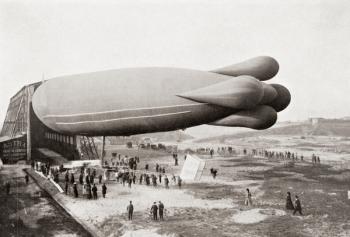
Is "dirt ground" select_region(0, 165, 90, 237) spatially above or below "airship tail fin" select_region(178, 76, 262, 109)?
below

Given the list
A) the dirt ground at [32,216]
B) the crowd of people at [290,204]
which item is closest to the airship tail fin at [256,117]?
the crowd of people at [290,204]

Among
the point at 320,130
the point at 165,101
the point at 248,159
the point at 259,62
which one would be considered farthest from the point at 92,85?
the point at 320,130

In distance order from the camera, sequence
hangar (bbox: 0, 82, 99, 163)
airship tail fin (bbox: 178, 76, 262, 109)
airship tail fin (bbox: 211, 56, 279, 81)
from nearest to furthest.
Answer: airship tail fin (bbox: 178, 76, 262, 109) → airship tail fin (bbox: 211, 56, 279, 81) → hangar (bbox: 0, 82, 99, 163)

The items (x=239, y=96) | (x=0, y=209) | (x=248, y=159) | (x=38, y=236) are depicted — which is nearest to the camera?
(x=239, y=96)

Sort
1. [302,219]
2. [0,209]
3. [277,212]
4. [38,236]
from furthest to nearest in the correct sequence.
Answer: [0,209]
[277,212]
[302,219]
[38,236]

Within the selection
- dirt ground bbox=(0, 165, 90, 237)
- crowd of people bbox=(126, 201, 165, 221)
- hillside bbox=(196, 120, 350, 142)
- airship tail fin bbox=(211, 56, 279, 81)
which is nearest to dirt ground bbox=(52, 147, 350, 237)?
crowd of people bbox=(126, 201, 165, 221)

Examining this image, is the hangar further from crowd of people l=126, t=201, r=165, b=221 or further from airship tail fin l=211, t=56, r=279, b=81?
airship tail fin l=211, t=56, r=279, b=81

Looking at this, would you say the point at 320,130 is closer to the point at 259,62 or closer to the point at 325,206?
the point at 325,206
